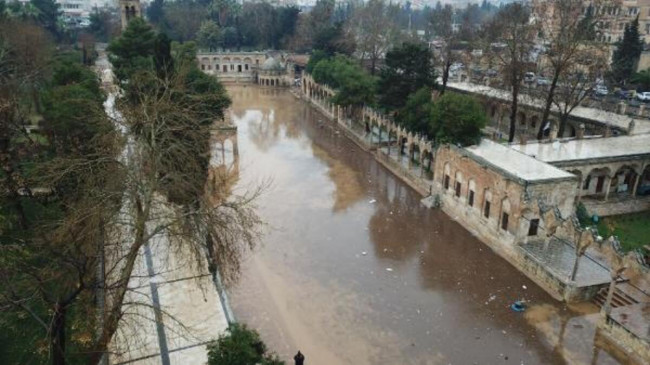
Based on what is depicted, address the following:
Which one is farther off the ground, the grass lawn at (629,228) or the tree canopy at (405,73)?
the tree canopy at (405,73)

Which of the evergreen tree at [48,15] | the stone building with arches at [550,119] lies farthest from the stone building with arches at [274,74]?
the stone building with arches at [550,119]

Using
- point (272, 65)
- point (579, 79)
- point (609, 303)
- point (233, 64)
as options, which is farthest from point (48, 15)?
point (609, 303)

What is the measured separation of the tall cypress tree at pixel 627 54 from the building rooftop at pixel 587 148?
28.5 meters

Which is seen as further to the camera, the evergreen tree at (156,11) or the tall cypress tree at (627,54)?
the evergreen tree at (156,11)

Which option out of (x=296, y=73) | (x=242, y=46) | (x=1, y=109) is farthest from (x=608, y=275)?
(x=242, y=46)

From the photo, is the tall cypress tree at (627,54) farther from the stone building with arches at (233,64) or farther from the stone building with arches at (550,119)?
the stone building with arches at (233,64)

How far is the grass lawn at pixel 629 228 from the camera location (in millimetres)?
25000

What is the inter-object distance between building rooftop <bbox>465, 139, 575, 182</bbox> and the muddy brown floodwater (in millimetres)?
4073

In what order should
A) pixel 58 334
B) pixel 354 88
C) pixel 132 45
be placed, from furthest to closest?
1. pixel 132 45
2. pixel 354 88
3. pixel 58 334

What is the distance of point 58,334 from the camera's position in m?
11.0

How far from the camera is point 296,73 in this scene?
85812 mm

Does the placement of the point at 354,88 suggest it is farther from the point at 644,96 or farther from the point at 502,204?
the point at 644,96

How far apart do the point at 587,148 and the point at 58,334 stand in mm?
29847

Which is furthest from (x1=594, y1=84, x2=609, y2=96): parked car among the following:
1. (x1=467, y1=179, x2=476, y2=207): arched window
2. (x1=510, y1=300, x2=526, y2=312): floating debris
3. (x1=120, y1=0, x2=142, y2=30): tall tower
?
(x1=120, y1=0, x2=142, y2=30): tall tower
